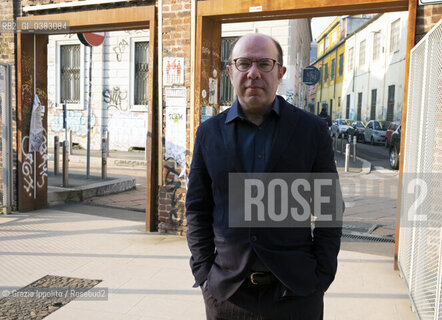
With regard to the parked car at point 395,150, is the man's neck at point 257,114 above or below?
above

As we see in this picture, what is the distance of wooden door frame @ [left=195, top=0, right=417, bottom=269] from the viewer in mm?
4641

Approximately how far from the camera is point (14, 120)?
6.86 meters

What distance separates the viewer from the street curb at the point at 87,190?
26.1 feet

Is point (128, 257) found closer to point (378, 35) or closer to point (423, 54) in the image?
point (423, 54)

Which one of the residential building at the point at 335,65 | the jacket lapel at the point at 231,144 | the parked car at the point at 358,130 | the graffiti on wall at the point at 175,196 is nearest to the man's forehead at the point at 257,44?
the jacket lapel at the point at 231,144

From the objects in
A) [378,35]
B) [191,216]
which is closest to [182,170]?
[191,216]

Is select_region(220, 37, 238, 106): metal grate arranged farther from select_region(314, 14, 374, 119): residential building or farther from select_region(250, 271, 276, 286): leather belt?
select_region(314, 14, 374, 119): residential building

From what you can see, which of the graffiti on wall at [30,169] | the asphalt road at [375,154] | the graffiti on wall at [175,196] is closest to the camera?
the graffiti on wall at [175,196]

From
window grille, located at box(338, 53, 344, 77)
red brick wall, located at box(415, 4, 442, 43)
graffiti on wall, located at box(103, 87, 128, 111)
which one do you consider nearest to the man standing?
red brick wall, located at box(415, 4, 442, 43)

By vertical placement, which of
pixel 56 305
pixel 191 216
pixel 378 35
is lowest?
pixel 56 305

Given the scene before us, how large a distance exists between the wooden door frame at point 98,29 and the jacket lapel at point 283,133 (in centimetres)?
398

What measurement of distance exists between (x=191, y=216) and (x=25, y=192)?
18.7 ft

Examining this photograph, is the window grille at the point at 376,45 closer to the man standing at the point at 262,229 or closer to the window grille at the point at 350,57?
the window grille at the point at 350,57

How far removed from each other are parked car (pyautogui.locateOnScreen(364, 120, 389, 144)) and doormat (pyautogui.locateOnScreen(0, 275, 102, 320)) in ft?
65.2
